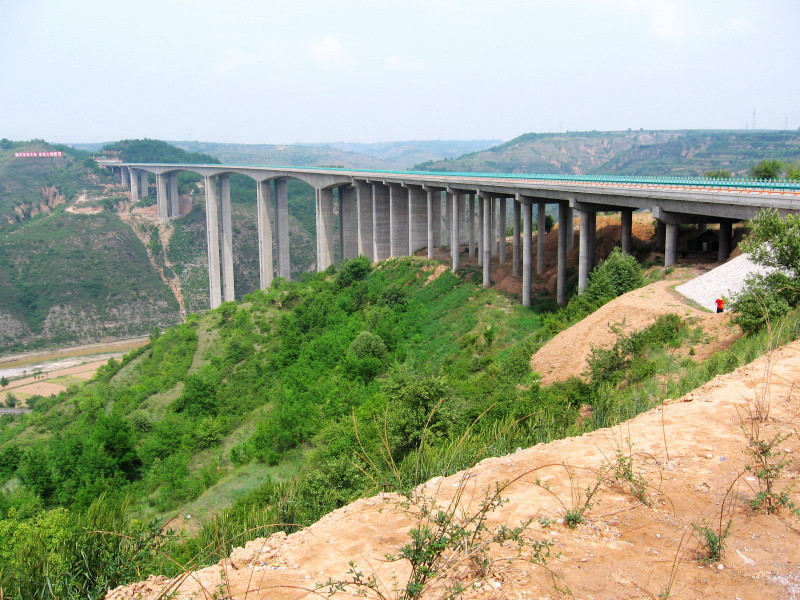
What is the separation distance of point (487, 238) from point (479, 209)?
4.83 metres

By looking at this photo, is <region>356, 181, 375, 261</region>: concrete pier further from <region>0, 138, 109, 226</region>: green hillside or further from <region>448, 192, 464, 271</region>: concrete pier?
<region>0, 138, 109, 226</region>: green hillside

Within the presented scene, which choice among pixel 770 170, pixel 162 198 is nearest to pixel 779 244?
pixel 770 170

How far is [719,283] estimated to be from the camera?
21484mm

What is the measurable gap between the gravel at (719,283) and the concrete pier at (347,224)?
154 ft

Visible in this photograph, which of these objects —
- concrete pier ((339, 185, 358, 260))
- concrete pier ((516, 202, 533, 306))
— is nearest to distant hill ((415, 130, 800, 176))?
concrete pier ((339, 185, 358, 260))

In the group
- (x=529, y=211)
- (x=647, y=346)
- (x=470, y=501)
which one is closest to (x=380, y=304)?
(x=529, y=211)

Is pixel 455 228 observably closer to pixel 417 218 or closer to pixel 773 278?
pixel 417 218

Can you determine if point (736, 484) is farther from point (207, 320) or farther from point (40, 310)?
point (40, 310)

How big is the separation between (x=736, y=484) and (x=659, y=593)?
2.69 metres

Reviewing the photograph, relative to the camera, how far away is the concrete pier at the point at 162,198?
113 meters

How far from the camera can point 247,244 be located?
108125 millimetres

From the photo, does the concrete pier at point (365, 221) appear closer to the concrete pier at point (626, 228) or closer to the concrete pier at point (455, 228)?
the concrete pier at point (455, 228)

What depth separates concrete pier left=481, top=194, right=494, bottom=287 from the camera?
38.8 meters

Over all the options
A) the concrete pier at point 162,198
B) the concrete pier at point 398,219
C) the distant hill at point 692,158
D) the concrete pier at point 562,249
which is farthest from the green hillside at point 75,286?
the distant hill at point 692,158
